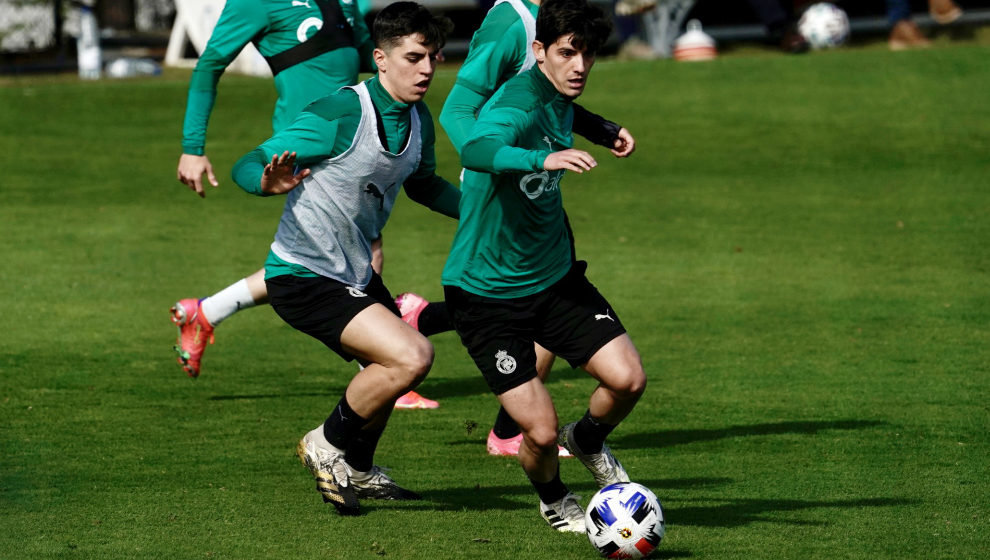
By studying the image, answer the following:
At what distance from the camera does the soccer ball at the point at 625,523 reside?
16.8 ft

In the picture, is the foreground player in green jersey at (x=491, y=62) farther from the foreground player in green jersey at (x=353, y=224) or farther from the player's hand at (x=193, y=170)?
the player's hand at (x=193, y=170)

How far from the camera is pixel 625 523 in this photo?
202 inches

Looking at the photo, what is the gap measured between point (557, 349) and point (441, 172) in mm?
9774

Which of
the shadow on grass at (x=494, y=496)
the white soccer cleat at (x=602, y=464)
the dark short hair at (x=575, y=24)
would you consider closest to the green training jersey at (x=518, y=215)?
the dark short hair at (x=575, y=24)

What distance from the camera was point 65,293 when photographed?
10.9 metres

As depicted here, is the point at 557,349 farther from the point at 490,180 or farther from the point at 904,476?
the point at 904,476

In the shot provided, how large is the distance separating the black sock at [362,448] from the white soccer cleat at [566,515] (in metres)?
0.77

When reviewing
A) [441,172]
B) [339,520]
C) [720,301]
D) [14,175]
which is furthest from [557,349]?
[14,175]

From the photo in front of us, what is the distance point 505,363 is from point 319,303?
2.71 feet

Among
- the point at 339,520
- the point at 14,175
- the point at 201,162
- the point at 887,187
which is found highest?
the point at 201,162

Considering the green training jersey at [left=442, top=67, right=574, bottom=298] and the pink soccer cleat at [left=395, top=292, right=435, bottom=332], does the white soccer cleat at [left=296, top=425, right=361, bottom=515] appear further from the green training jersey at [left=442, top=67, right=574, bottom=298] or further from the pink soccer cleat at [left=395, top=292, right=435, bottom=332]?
the pink soccer cleat at [left=395, top=292, right=435, bottom=332]

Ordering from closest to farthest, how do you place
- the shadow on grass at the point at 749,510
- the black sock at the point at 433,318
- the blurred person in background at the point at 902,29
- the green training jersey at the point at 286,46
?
1. the shadow on grass at the point at 749,510
2. the black sock at the point at 433,318
3. the green training jersey at the point at 286,46
4. the blurred person in background at the point at 902,29

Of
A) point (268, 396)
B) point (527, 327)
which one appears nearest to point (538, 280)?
point (527, 327)

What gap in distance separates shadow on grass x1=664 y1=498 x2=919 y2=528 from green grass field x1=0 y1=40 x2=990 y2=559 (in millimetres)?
17
